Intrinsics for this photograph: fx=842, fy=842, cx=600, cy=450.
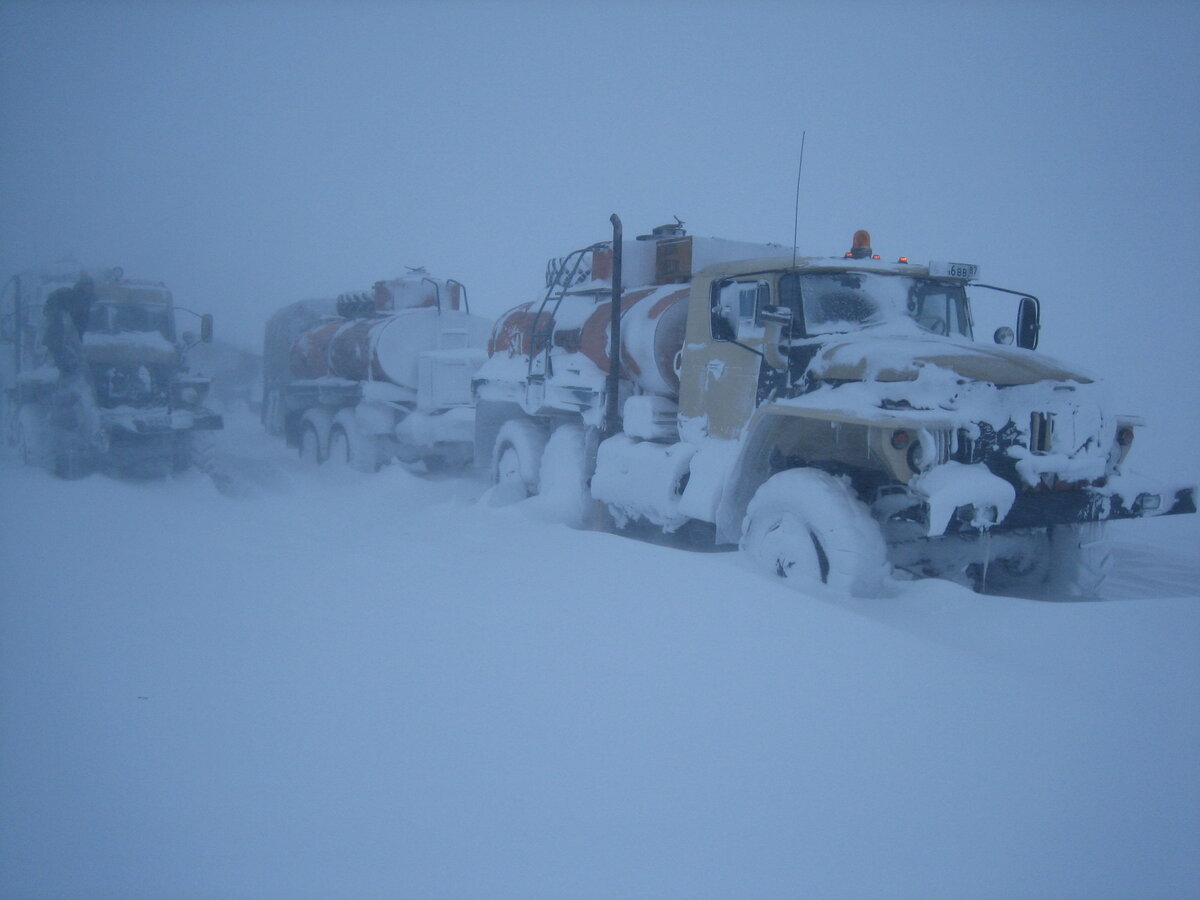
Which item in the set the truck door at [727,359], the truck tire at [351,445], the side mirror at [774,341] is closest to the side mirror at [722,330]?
the truck door at [727,359]

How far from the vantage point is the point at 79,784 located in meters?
2.75

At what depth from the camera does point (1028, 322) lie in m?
6.57

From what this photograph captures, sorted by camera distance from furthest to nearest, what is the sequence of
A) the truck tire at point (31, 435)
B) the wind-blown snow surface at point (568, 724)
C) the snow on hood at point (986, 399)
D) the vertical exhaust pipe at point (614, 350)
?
the truck tire at point (31, 435) < the vertical exhaust pipe at point (614, 350) < the snow on hood at point (986, 399) < the wind-blown snow surface at point (568, 724)

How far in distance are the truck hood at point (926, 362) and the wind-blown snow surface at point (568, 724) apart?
4.17ft

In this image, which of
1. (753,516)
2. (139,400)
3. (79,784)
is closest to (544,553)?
(753,516)

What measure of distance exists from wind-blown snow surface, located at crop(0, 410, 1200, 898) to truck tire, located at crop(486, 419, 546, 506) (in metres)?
4.00

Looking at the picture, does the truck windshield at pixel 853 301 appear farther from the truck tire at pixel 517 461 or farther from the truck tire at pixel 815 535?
the truck tire at pixel 517 461

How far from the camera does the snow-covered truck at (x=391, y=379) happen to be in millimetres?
11266

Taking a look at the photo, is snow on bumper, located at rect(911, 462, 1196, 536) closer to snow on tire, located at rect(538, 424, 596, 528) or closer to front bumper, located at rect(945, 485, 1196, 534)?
front bumper, located at rect(945, 485, 1196, 534)

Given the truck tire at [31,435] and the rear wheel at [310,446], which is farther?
the rear wheel at [310,446]

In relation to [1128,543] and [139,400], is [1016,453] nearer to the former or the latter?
[1128,543]

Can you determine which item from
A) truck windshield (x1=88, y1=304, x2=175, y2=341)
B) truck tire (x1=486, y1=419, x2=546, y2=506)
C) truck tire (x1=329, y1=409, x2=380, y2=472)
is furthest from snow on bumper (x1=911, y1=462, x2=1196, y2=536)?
truck windshield (x1=88, y1=304, x2=175, y2=341)

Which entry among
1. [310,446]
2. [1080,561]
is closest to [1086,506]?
[1080,561]

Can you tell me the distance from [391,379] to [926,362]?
8.39 m
